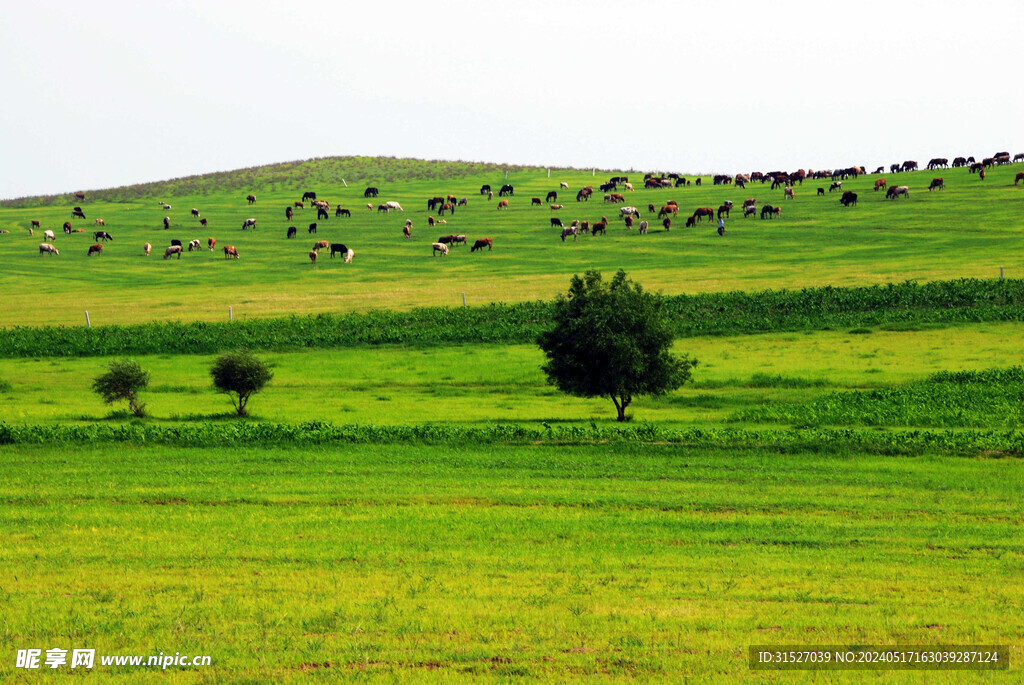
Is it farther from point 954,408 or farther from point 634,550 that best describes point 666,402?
point 634,550

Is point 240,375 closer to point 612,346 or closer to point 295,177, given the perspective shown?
point 612,346

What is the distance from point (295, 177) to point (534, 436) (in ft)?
436

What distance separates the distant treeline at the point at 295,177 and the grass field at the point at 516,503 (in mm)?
90567

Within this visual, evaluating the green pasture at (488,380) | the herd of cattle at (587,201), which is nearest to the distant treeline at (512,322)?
the green pasture at (488,380)

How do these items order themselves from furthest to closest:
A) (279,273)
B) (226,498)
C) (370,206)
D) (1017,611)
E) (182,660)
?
(370,206), (279,273), (226,498), (1017,611), (182,660)

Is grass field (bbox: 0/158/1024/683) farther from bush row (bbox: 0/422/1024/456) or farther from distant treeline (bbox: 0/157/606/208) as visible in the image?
distant treeline (bbox: 0/157/606/208)

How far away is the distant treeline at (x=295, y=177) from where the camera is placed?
14462 centimetres

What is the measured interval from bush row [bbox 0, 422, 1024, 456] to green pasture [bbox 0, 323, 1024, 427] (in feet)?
11.5

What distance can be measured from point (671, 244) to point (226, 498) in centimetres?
6804

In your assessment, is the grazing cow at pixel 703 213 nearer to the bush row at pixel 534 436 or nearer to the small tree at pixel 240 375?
the small tree at pixel 240 375

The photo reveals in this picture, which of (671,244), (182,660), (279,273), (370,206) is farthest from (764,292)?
(370,206)

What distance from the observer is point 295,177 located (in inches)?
5989

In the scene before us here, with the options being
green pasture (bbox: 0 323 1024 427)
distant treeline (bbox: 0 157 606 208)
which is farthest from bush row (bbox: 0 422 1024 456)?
distant treeline (bbox: 0 157 606 208)

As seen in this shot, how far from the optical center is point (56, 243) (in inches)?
3875
